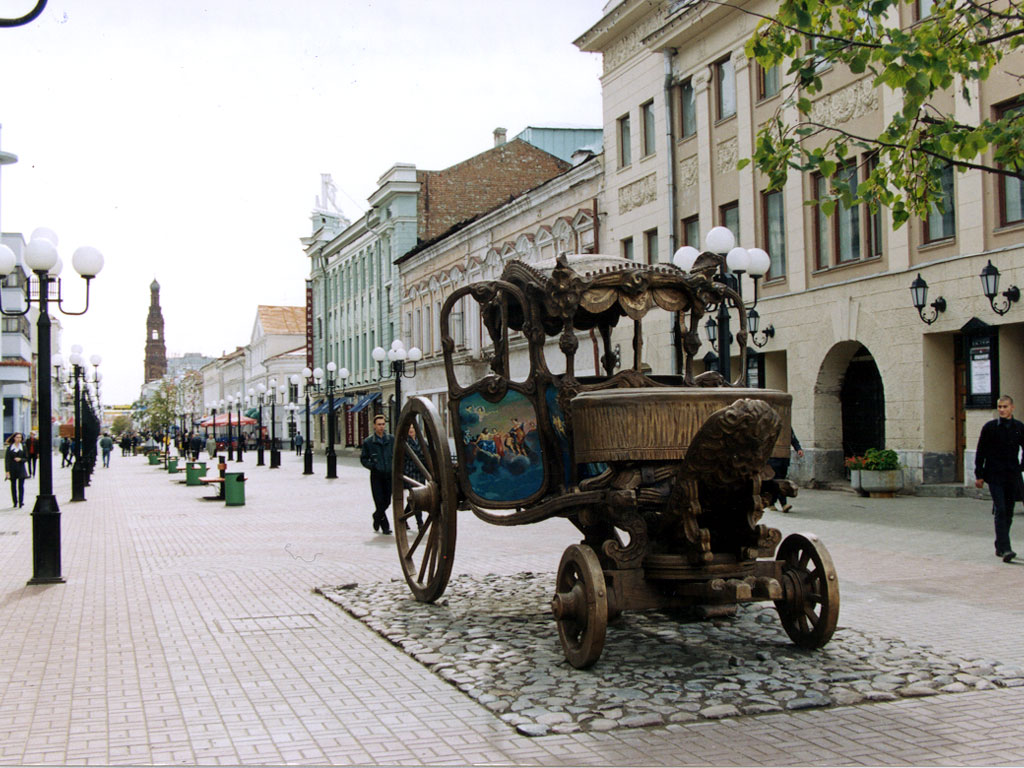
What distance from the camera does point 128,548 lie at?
14.1 meters

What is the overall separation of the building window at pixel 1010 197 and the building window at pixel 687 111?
9.94 meters

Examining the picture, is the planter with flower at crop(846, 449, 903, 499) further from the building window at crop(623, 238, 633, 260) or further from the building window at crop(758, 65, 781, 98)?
the building window at crop(623, 238, 633, 260)

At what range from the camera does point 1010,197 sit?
17.1 meters

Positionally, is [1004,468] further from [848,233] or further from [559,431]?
[848,233]

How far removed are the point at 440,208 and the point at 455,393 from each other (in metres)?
44.0

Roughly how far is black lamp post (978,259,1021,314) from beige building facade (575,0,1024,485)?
0.16 m

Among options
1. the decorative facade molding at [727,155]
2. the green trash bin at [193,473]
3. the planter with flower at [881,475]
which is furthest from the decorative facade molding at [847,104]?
the green trash bin at [193,473]

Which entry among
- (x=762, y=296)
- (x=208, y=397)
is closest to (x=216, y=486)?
(x=762, y=296)

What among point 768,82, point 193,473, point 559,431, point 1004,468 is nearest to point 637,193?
point 768,82

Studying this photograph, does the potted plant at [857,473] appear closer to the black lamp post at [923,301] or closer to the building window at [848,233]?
the black lamp post at [923,301]

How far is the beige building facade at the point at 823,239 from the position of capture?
57.3ft

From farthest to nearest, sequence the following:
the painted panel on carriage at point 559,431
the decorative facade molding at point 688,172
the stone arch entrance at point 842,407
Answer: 1. the decorative facade molding at point 688,172
2. the stone arch entrance at point 842,407
3. the painted panel on carriage at point 559,431

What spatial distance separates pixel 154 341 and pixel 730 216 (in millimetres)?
179198

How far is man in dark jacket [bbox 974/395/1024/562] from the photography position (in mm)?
10844
